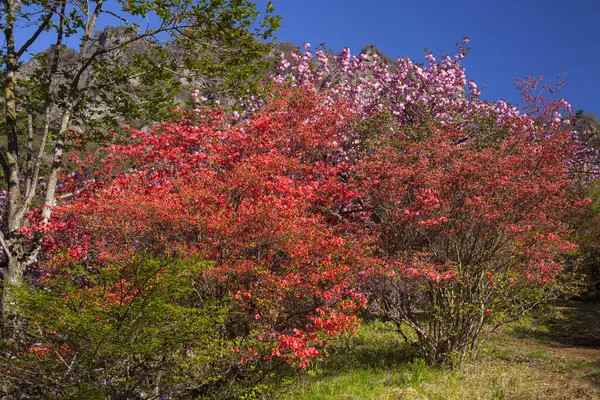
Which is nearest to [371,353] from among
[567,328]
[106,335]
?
[106,335]

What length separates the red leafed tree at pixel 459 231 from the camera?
891cm

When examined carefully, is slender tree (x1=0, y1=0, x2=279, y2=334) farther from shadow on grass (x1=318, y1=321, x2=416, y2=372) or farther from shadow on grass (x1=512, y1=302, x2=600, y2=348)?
shadow on grass (x1=512, y1=302, x2=600, y2=348)

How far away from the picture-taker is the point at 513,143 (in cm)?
1075

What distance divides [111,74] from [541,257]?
1135 centimetres

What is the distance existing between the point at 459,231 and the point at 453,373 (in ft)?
8.93

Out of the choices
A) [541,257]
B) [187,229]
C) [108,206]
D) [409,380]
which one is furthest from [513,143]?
[108,206]

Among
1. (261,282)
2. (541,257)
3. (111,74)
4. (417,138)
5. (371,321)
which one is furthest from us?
(371,321)

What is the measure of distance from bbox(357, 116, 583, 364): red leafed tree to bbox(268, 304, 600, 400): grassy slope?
87cm

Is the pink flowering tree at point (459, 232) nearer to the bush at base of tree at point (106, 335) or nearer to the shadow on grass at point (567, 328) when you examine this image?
the bush at base of tree at point (106, 335)

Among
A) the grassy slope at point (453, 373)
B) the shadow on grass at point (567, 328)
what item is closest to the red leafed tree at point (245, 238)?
the grassy slope at point (453, 373)

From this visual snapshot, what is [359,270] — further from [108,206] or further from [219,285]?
[108,206]

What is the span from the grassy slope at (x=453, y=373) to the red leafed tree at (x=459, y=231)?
869 millimetres

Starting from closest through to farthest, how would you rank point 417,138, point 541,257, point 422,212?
1. point 422,212
2. point 541,257
3. point 417,138

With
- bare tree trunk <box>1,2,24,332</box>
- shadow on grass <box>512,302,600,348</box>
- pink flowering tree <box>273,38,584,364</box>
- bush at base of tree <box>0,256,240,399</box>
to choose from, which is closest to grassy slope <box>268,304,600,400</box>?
shadow on grass <box>512,302,600,348</box>
